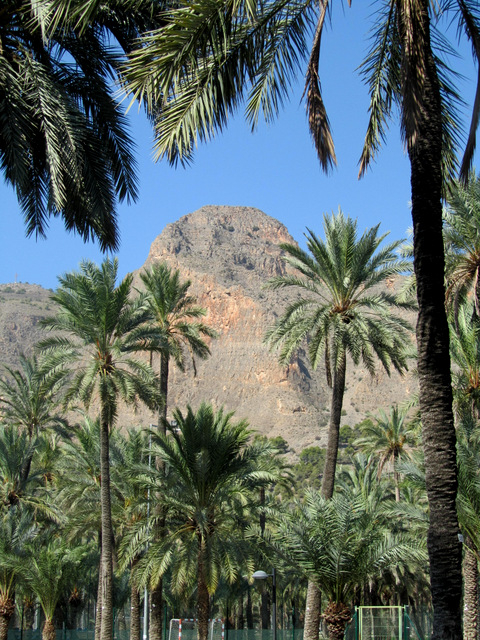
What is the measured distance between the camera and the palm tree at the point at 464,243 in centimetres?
2017

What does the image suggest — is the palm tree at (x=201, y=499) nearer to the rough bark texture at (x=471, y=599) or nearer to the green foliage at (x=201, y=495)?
the green foliage at (x=201, y=495)

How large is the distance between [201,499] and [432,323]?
50.8 ft

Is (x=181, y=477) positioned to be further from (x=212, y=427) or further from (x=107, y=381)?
(x=107, y=381)

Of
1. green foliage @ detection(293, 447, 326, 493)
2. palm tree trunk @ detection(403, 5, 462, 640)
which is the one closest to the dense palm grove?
palm tree trunk @ detection(403, 5, 462, 640)

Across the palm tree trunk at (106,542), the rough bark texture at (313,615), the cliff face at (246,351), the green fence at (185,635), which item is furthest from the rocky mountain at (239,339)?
the rough bark texture at (313,615)

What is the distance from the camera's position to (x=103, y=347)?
75.5 ft

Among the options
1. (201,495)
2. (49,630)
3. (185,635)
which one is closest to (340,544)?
(201,495)

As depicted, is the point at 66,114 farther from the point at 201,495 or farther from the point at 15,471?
the point at 15,471

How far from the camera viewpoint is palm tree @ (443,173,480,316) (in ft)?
66.2

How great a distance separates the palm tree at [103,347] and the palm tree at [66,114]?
14888mm

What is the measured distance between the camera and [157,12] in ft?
22.2

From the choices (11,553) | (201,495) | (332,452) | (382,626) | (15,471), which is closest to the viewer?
(201,495)

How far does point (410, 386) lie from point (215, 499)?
10579 centimetres

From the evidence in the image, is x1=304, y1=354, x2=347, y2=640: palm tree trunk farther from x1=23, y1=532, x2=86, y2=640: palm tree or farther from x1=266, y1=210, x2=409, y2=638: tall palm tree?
x1=23, y1=532, x2=86, y2=640: palm tree
